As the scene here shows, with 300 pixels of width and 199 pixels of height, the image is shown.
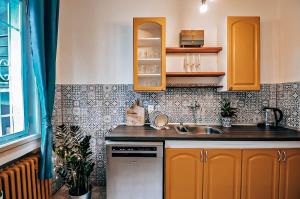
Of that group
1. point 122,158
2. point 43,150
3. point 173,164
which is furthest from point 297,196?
point 43,150

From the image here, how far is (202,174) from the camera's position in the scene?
1.79 meters

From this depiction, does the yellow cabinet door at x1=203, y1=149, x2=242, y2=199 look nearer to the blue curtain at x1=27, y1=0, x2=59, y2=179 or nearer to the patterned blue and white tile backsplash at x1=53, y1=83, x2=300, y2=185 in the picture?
the patterned blue and white tile backsplash at x1=53, y1=83, x2=300, y2=185

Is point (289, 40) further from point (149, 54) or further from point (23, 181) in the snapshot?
point (23, 181)

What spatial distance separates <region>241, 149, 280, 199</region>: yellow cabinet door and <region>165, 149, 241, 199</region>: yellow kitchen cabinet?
0.25 ft

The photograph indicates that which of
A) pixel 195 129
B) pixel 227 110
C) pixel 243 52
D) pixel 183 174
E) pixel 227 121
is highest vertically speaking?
pixel 243 52

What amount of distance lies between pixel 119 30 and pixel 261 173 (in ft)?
7.32

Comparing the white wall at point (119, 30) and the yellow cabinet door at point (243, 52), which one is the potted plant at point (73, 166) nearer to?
the white wall at point (119, 30)

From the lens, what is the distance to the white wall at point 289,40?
2.03 metres


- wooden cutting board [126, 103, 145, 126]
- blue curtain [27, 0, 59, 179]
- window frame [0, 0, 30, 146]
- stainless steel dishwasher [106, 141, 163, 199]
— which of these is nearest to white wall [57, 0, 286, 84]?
wooden cutting board [126, 103, 145, 126]

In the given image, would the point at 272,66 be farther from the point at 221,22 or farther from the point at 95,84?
the point at 95,84

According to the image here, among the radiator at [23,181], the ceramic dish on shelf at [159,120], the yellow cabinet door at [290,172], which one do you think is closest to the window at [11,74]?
the radiator at [23,181]

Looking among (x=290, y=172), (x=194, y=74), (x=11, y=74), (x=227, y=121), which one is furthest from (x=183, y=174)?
(x=11, y=74)

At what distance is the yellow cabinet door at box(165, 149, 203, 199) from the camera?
1.79 m

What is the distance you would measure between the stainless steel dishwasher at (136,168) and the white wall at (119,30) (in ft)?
3.10
